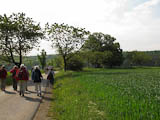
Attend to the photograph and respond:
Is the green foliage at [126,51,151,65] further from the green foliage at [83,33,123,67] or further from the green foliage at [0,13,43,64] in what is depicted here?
the green foliage at [0,13,43,64]

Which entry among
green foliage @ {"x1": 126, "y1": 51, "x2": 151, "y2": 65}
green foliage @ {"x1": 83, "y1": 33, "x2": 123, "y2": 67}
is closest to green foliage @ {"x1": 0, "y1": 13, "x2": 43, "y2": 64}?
green foliage @ {"x1": 83, "y1": 33, "x2": 123, "y2": 67}

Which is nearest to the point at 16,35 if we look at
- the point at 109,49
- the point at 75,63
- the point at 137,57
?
the point at 75,63

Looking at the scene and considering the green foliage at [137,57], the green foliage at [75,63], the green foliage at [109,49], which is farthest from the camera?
the green foliage at [137,57]

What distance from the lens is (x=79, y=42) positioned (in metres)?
38.1

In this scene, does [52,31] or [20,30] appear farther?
[52,31]

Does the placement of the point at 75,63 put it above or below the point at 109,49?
below

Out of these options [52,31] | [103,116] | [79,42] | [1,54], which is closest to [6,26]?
[1,54]

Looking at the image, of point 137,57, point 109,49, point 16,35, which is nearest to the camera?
point 16,35

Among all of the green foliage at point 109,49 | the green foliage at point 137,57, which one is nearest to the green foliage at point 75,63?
the green foliage at point 109,49

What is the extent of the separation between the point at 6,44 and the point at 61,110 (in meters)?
23.8

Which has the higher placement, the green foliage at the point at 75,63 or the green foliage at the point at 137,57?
the green foliage at the point at 137,57

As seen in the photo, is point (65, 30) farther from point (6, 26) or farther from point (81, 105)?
point (81, 105)

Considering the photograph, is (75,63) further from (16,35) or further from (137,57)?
(137,57)

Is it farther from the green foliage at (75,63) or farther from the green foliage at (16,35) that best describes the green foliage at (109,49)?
the green foliage at (16,35)
